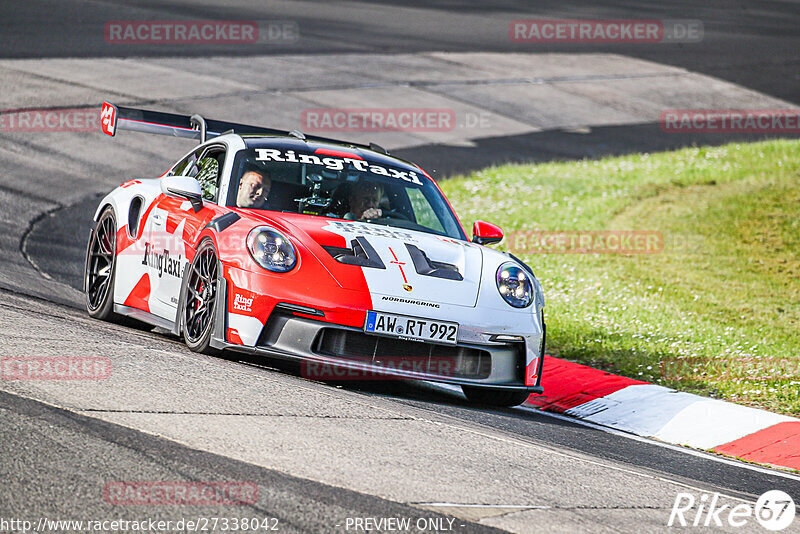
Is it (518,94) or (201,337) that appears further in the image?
(518,94)

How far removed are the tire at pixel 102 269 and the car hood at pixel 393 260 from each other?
5.98 feet

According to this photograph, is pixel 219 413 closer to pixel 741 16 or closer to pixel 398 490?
pixel 398 490

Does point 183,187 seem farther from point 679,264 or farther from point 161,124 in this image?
point 679,264

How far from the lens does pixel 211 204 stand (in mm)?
7293

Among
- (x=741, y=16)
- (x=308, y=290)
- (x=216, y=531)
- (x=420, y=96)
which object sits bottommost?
(x=216, y=531)

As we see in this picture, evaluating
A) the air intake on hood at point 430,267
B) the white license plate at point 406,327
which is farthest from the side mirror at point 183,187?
the white license plate at point 406,327

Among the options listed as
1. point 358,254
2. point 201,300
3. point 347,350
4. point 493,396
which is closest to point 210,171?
point 201,300

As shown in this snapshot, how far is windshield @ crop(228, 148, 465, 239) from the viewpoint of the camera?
731 centimetres

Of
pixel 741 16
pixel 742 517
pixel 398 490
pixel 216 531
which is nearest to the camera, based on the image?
pixel 216 531

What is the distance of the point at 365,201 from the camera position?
7.57 meters

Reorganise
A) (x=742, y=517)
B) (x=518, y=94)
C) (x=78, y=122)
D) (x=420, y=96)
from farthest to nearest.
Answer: (x=518, y=94) < (x=420, y=96) < (x=78, y=122) < (x=742, y=517)

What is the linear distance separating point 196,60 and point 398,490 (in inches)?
717

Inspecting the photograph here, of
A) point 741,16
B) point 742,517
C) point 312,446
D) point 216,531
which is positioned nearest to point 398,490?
point 312,446

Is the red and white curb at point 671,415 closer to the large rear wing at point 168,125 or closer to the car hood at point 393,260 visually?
the car hood at point 393,260
